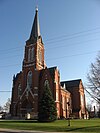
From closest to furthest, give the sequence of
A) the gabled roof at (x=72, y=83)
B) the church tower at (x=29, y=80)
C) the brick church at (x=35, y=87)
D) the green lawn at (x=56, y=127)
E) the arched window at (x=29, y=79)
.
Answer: the green lawn at (x=56, y=127) → the brick church at (x=35, y=87) → the church tower at (x=29, y=80) → the arched window at (x=29, y=79) → the gabled roof at (x=72, y=83)

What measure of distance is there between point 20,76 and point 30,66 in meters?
4.67

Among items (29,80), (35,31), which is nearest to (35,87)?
(29,80)

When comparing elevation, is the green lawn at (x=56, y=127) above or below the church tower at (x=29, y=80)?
below

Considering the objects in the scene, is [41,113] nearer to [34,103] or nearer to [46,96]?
[46,96]

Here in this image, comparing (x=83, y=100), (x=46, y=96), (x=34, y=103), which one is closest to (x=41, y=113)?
(x=46, y=96)

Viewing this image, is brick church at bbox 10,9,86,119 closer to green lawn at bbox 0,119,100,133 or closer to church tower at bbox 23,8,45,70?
church tower at bbox 23,8,45,70

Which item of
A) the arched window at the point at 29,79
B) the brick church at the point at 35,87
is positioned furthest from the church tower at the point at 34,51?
the arched window at the point at 29,79

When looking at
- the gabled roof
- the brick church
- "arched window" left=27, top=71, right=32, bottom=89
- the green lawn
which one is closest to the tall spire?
the brick church

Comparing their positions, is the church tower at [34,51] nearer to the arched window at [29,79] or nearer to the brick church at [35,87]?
the brick church at [35,87]

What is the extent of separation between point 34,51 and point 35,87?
11.7m

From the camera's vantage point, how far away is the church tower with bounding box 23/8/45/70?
5325 cm

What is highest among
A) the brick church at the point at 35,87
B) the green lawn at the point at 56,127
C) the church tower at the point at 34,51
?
the church tower at the point at 34,51

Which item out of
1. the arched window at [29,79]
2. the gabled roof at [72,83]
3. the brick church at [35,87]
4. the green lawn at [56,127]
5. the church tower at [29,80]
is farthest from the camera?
the gabled roof at [72,83]

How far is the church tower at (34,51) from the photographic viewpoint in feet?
175
